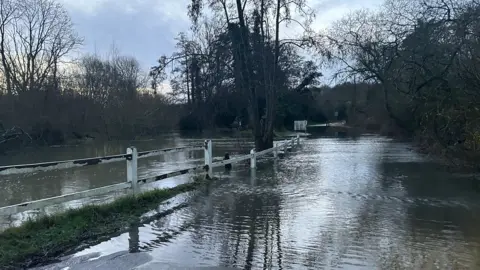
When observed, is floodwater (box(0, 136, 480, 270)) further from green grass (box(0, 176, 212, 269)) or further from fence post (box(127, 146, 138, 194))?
fence post (box(127, 146, 138, 194))

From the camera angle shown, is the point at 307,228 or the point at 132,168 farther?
the point at 132,168

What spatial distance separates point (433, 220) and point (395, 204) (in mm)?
1392

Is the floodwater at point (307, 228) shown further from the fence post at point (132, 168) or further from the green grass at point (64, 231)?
the fence post at point (132, 168)

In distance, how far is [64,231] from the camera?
6121 millimetres

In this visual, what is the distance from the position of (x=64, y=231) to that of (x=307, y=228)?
3464 millimetres

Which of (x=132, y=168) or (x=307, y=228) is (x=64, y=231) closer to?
(x=132, y=168)

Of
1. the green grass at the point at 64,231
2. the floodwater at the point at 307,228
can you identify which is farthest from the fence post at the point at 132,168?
the floodwater at the point at 307,228

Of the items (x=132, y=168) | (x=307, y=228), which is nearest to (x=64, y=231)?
(x=132, y=168)

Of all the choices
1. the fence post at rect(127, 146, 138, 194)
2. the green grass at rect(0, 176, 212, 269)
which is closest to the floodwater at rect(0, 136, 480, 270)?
the green grass at rect(0, 176, 212, 269)

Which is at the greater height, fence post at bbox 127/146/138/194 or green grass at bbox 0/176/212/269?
fence post at bbox 127/146/138/194

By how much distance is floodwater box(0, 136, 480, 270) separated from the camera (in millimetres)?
5051

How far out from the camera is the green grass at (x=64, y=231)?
17.1 ft

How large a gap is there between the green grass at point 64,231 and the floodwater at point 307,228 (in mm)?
275

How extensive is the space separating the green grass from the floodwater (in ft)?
0.90
